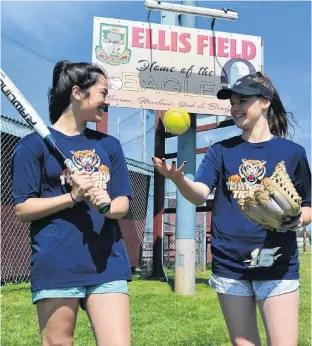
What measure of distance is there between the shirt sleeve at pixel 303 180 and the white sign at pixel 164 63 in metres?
5.99

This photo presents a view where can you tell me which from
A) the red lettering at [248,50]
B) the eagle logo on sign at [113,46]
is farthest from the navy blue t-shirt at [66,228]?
the red lettering at [248,50]

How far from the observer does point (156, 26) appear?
8586mm

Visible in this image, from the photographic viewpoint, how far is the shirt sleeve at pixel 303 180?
2.68 meters

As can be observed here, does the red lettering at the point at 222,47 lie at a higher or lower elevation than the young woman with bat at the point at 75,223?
higher

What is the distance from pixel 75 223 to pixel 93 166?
33 centimetres

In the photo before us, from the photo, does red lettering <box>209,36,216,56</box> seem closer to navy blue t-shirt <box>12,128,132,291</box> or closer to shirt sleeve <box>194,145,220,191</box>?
shirt sleeve <box>194,145,220,191</box>

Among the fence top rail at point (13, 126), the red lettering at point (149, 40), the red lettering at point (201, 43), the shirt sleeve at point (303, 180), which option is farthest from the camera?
the red lettering at point (201, 43)

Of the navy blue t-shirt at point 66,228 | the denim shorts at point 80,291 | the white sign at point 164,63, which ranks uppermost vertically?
the white sign at point 164,63

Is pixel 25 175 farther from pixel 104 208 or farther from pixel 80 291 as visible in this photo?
pixel 80 291

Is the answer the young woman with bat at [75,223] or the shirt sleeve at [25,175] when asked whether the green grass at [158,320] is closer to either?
the young woman with bat at [75,223]

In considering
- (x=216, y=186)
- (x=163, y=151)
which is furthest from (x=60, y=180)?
(x=163, y=151)

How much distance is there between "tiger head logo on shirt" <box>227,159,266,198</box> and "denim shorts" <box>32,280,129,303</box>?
0.83m

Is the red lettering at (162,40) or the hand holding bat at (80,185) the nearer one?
the hand holding bat at (80,185)

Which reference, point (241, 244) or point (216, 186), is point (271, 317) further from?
point (216, 186)
